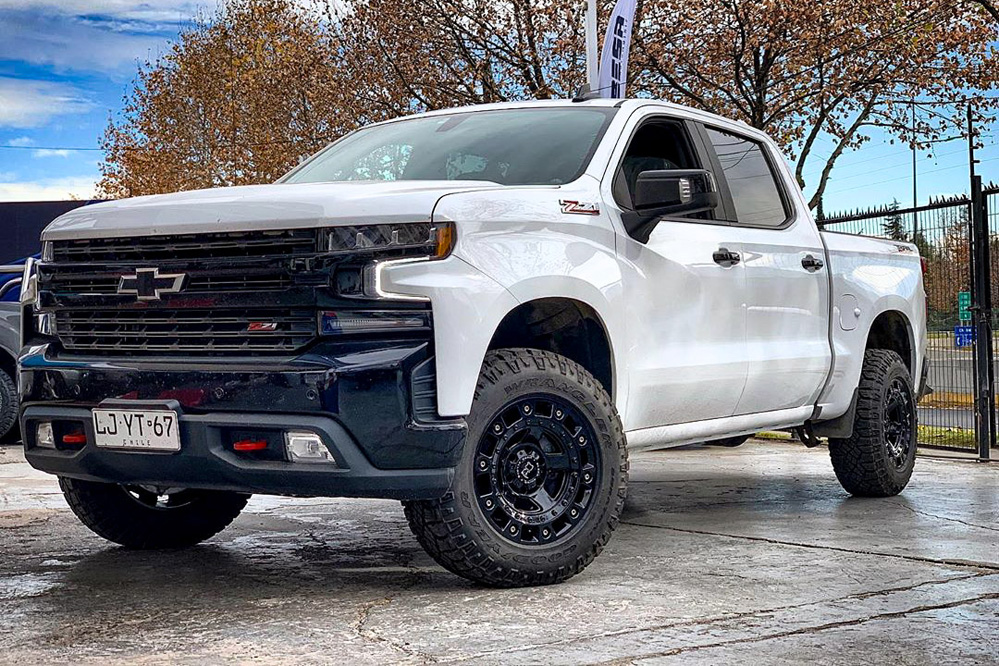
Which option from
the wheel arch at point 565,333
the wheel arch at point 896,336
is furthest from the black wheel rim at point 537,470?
the wheel arch at point 896,336

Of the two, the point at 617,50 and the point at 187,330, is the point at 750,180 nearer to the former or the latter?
the point at 187,330

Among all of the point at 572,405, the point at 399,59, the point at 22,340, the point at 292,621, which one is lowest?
the point at 292,621

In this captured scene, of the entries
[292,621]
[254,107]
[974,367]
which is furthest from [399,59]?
[292,621]

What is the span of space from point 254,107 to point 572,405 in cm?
2379

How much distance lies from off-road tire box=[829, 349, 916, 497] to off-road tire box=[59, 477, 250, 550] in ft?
11.4

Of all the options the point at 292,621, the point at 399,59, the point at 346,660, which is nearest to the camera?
the point at 346,660

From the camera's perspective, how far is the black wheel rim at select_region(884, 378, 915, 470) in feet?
25.0

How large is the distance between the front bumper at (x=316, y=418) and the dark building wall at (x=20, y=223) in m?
14.8

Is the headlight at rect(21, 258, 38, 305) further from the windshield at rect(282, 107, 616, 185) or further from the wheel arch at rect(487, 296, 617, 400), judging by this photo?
the wheel arch at rect(487, 296, 617, 400)

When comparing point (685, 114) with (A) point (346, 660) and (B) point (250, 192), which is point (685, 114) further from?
(A) point (346, 660)

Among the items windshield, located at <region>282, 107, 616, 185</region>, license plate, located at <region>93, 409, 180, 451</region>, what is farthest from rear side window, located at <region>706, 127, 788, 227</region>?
license plate, located at <region>93, 409, 180, 451</region>

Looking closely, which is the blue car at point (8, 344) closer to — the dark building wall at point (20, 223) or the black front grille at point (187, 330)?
the dark building wall at point (20, 223)

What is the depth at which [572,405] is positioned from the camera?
4.92 m

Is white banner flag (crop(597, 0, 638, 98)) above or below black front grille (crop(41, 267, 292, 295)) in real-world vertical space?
above
